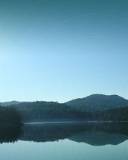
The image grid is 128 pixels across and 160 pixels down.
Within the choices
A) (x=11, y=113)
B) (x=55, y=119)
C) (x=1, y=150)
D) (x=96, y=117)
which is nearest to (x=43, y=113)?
(x=55, y=119)

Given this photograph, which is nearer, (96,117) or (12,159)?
(12,159)

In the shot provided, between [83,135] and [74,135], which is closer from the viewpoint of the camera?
[74,135]

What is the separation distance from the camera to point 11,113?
72.4 meters

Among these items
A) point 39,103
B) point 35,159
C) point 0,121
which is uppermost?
point 39,103

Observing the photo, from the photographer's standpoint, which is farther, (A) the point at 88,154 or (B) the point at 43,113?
(B) the point at 43,113

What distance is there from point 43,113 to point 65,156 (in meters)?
109

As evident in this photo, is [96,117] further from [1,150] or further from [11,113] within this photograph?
[1,150]

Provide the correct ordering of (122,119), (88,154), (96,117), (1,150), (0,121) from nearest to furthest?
1. (88,154)
2. (1,150)
3. (0,121)
4. (122,119)
5. (96,117)

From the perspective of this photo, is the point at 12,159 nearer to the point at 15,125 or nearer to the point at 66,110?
the point at 15,125

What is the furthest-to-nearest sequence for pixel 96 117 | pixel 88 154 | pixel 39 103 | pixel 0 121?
pixel 39 103, pixel 96 117, pixel 0 121, pixel 88 154

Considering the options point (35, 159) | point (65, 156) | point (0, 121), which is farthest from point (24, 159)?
point (0, 121)

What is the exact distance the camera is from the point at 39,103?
451 ft

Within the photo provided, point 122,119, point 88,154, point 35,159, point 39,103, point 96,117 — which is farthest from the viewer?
point 39,103

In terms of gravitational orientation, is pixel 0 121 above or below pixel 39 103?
below
